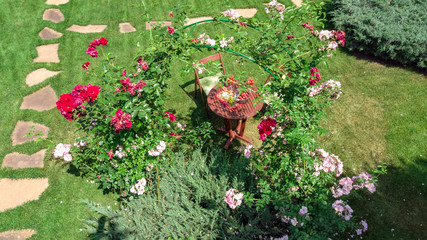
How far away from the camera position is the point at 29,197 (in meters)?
4.65

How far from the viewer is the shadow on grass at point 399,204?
13.7 ft

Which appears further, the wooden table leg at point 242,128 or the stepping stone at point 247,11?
the stepping stone at point 247,11

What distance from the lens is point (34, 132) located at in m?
5.50

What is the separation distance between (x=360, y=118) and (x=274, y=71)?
142 inches

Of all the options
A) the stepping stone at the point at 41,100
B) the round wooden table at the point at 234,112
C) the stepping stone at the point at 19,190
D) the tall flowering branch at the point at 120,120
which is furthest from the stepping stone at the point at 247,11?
the stepping stone at the point at 19,190

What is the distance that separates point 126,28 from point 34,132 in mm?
4294

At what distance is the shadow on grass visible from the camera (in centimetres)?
418

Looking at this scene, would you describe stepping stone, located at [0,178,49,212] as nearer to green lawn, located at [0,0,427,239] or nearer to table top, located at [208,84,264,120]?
green lawn, located at [0,0,427,239]

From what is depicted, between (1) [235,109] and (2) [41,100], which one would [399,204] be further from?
(2) [41,100]

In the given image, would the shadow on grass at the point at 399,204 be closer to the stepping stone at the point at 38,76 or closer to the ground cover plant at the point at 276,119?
the ground cover plant at the point at 276,119

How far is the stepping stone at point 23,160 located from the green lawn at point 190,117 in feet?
0.40

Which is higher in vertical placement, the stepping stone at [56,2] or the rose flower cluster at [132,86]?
the rose flower cluster at [132,86]

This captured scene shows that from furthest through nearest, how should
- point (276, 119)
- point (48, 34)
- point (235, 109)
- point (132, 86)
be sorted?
point (48, 34) → point (235, 109) → point (276, 119) → point (132, 86)

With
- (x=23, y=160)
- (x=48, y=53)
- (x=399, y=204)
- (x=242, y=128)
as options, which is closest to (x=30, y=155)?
(x=23, y=160)
